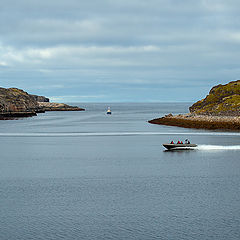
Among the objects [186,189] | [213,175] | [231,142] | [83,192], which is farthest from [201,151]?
[83,192]

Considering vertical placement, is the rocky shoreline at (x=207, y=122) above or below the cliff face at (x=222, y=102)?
below

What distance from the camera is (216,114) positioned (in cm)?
13688

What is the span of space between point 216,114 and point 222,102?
1713cm

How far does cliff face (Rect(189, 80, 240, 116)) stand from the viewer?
454 feet

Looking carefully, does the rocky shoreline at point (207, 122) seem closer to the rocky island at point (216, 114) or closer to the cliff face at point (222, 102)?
the rocky island at point (216, 114)

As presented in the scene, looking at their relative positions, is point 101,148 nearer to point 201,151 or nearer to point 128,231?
point 201,151

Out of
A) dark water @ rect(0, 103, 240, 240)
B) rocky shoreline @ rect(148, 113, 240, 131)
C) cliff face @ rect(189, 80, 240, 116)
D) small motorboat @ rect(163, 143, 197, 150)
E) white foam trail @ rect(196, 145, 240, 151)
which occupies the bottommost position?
dark water @ rect(0, 103, 240, 240)

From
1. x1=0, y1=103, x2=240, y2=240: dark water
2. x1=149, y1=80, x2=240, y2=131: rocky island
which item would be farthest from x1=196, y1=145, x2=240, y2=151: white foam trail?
x1=149, y1=80, x2=240, y2=131: rocky island

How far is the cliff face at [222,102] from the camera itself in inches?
5443

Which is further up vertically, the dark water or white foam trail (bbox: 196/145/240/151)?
white foam trail (bbox: 196/145/240/151)

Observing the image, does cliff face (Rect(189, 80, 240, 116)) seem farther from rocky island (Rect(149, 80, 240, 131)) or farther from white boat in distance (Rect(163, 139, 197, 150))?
white boat in distance (Rect(163, 139, 197, 150))

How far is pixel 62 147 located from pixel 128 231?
164 ft

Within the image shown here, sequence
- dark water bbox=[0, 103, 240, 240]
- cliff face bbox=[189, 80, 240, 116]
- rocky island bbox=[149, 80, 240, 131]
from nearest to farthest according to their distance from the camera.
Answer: dark water bbox=[0, 103, 240, 240] → rocky island bbox=[149, 80, 240, 131] → cliff face bbox=[189, 80, 240, 116]

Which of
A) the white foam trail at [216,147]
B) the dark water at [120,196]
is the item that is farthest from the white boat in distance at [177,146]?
the dark water at [120,196]
